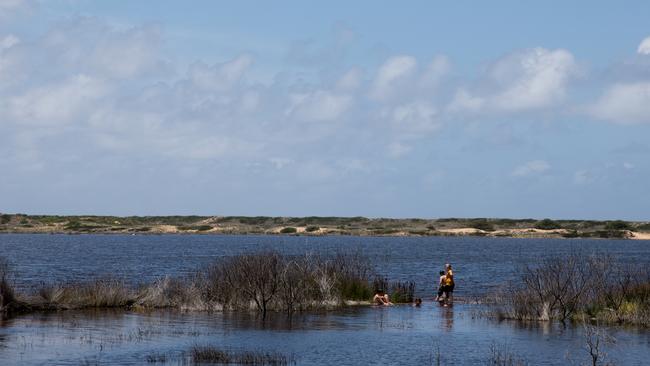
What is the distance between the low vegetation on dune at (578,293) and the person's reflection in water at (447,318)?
228cm

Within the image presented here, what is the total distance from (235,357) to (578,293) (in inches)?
577

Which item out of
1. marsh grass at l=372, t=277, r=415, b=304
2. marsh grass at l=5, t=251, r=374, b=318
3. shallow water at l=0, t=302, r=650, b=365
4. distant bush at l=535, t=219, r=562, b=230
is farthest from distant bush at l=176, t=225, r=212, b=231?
shallow water at l=0, t=302, r=650, b=365

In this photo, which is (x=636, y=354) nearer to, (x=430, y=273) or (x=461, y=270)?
(x=430, y=273)

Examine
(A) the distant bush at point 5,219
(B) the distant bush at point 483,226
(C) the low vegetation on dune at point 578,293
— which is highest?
(B) the distant bush at point 483,226

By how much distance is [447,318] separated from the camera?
35.5 metres

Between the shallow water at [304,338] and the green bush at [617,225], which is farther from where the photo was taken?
the green bush at [617,225]

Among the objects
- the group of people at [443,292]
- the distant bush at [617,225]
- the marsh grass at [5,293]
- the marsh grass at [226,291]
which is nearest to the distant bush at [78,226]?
the distant bush at [617,225]

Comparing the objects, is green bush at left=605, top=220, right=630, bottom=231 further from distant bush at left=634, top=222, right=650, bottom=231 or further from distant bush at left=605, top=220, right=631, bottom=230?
distant bush at left=634, top=222, right=650, bottom=231

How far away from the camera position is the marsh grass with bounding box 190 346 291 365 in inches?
926

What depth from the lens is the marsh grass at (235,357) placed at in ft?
77.2

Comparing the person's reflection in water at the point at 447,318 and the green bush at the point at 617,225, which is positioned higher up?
the green bush at the point at 617,225

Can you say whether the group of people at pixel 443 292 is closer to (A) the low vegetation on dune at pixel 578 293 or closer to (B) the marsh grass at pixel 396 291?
(B) the marsh grass at pixel 396 291

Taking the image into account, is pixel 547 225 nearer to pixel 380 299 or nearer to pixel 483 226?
pixel 483 226

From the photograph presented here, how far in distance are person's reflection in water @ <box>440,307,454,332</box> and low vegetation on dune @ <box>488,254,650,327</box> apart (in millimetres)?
2284
